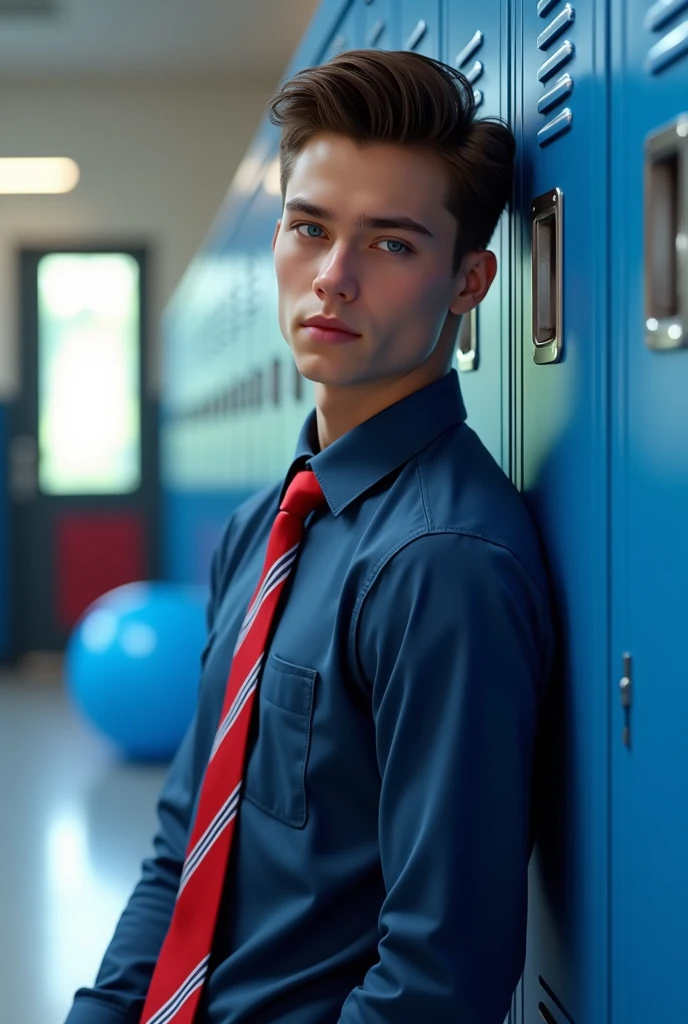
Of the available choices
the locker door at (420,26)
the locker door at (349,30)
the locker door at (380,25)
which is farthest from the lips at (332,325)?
the locker door at (349,30)

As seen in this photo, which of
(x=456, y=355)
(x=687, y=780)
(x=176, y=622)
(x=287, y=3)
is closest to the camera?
(x=687, y=780)

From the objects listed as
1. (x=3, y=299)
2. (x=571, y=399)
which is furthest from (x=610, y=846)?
(x=3, y=299)

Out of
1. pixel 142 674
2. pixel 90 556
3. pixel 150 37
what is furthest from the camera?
pixel 90 556

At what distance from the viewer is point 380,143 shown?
39.4 inches

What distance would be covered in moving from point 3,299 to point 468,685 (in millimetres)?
6492

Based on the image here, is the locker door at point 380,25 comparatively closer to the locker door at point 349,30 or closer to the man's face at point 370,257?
the locker door at point 349,30

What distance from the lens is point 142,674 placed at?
3.83 m

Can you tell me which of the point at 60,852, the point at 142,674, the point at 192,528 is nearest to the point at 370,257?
the point at 60,852

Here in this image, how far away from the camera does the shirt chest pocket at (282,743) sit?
973 mm

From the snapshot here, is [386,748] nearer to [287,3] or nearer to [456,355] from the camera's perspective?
[456,355]

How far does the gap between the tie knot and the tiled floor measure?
162 centimetres

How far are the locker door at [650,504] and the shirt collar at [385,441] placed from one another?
0.22 meters

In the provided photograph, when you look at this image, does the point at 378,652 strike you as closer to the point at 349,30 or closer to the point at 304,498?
the point at 304,498

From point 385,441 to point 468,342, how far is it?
0.91ft
